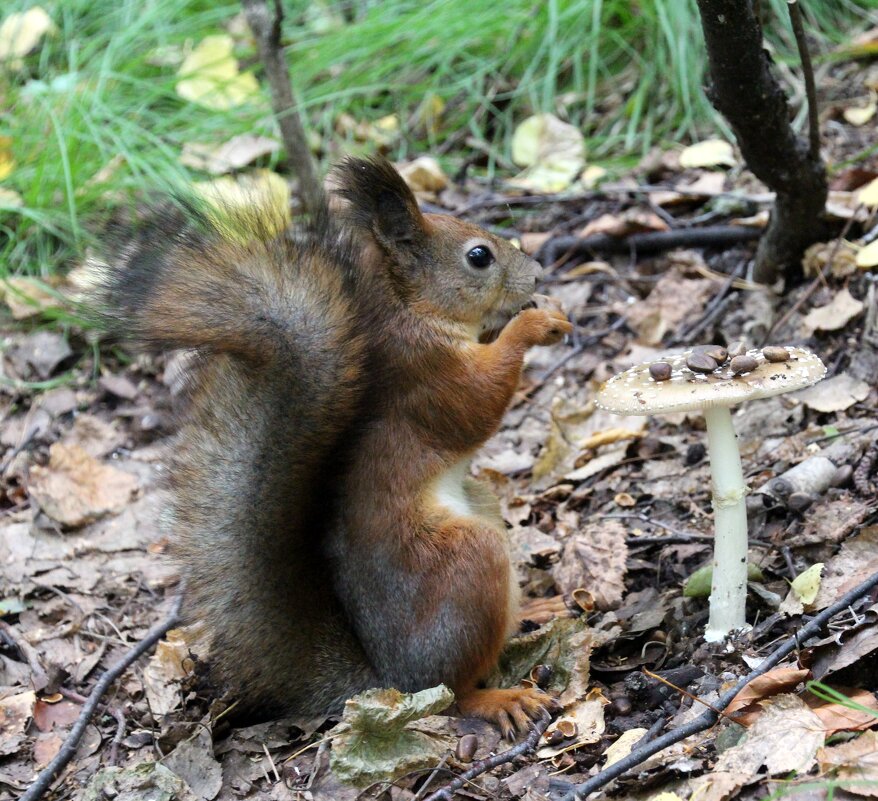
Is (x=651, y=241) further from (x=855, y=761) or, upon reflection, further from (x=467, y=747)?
(x=855, y=761)

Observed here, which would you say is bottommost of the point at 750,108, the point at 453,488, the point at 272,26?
the point at 453,488

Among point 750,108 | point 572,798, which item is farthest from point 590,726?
point 750,108

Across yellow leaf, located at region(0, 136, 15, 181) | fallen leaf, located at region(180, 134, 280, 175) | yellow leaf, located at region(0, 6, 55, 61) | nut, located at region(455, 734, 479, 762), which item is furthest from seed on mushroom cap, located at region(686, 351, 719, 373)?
yellow leaf, located at region(0, 6, 55, 61)

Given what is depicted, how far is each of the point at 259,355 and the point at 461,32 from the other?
316 cm

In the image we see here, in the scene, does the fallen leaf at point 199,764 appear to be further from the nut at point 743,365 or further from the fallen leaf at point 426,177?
the fallen leaf at point 426,177

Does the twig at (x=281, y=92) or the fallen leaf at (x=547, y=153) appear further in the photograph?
the fallen leaf at (x=547, y=153)

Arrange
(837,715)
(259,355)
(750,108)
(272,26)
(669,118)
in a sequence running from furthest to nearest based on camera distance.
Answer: (669,118)
(272,26)
(750,108)
(259,355)
(837,715)

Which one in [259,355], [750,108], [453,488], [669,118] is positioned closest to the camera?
[259,355]

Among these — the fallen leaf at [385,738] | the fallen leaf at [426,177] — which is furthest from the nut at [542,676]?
the fallen leaf at [426,177]

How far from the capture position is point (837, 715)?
5.73 ft

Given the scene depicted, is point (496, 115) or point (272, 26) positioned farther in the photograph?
point (496, 115)

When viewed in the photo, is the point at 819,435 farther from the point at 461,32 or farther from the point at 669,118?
the point at 461,32

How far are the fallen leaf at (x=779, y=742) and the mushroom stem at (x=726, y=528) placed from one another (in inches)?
11.2

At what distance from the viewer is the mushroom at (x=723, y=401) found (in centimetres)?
180
